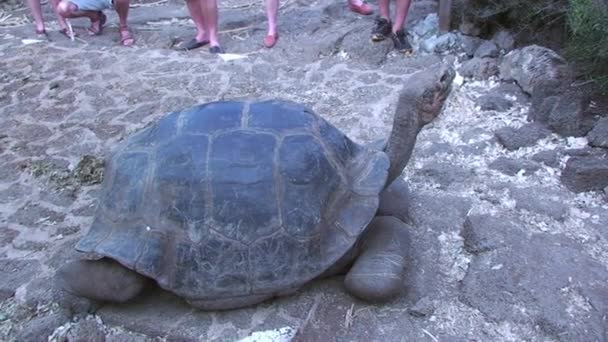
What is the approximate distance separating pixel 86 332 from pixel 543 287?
6.34 ft

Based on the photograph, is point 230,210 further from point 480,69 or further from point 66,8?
point 66,8

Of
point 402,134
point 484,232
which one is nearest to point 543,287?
point 484,232

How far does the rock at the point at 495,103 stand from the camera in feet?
12.9

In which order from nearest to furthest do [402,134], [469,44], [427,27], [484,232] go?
[402,134] → [484,232] → [469,44] → [427,27]

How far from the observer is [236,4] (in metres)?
6.95

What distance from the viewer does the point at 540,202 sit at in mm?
2939

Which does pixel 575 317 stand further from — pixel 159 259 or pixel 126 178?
pixel 126 178

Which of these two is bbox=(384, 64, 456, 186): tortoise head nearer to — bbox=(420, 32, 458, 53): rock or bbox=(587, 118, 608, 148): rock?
bbox=(587, 118, 608, 148): rock

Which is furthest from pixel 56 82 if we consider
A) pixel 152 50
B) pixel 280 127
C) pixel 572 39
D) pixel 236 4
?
pixel 572 39

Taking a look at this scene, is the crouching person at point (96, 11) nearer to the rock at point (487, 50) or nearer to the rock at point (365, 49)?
the rock at point (365, 49)

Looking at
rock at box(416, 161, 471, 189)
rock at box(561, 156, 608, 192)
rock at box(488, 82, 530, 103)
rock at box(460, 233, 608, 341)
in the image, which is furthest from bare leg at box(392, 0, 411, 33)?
rock at box(460, 233, 608, 341)

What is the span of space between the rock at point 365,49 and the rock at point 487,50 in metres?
0.80

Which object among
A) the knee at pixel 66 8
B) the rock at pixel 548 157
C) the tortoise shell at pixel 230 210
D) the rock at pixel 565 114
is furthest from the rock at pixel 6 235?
the knee at pixel 66 8

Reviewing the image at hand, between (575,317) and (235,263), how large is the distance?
1388 mm
